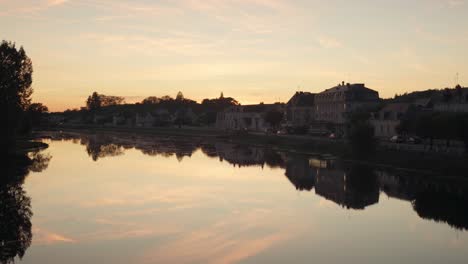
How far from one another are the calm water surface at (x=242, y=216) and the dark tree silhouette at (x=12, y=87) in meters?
7.51

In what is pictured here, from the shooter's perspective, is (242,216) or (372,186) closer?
(242,216)

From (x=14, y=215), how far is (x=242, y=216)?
1241 centimetres

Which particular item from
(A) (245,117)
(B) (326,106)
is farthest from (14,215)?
(A) (245,117)

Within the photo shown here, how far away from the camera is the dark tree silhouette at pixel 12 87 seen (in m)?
60.2

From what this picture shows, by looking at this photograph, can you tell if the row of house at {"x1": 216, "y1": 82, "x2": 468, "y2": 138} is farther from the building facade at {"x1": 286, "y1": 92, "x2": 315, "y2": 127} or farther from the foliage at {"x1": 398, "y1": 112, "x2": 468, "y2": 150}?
the foliage at {"x1": 398, "y1": 112, "x2": 468, "y2": 150}

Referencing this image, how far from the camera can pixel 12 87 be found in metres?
63.1

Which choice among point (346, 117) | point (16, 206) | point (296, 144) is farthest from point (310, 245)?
point (346, 117)

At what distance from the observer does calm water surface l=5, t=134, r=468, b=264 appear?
24.0m

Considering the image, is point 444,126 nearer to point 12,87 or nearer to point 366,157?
point 366,157

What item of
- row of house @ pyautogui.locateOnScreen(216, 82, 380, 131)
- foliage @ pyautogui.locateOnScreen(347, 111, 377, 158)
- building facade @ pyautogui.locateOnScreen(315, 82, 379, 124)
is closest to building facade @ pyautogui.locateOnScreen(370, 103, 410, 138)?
foliage @ pyautogui.locateOnScreen(347, 111, 377, 158)

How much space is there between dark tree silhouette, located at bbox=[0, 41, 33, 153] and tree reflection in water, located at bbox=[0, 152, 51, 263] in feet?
26.9

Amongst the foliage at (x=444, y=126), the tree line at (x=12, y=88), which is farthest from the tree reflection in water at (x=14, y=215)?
the foliage at (x=444, y=126)

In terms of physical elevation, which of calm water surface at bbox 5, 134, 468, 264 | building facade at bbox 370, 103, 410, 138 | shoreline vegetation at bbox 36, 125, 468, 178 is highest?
building facade at bbox 370, 103, 410, 138

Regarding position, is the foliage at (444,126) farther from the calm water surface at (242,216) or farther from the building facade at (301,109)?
the building facade at (301,109)
